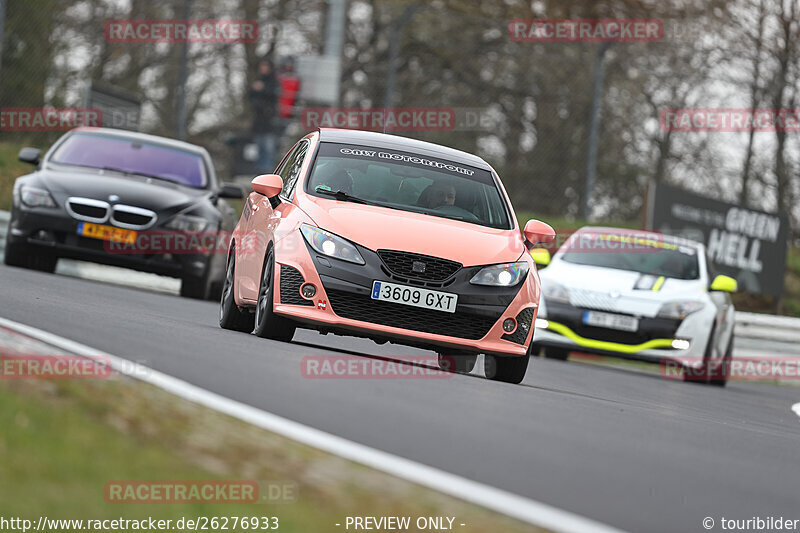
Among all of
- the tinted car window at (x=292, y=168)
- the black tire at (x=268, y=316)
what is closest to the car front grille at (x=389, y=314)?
the black tire at (x=268, y=316)

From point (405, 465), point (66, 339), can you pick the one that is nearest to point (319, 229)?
point (66, 339)

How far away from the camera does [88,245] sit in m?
14.6

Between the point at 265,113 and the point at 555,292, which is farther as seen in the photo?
the point at 265,113

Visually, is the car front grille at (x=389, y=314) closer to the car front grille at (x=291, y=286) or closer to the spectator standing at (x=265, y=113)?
the car front grille at (x=291, y=286)

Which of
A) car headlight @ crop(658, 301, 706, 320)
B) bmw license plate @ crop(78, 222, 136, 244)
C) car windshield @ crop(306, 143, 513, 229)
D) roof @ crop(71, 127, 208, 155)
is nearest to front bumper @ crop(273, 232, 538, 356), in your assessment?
car windshield @ crop(306, 143, 513, 229)

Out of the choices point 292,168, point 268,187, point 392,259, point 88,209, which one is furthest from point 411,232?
point 88,209

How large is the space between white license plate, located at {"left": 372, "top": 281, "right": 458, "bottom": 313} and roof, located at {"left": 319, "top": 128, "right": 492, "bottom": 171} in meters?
1.77

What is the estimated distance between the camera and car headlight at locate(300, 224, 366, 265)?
9391mm

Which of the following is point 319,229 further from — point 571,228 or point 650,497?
point 571,228

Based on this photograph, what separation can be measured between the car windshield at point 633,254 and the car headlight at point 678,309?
70cm

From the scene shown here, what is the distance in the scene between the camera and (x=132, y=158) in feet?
52.5

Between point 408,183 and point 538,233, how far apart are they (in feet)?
3.13

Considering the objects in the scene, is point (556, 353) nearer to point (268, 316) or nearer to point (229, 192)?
point (229, 192)

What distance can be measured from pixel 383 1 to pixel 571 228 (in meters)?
11.3
